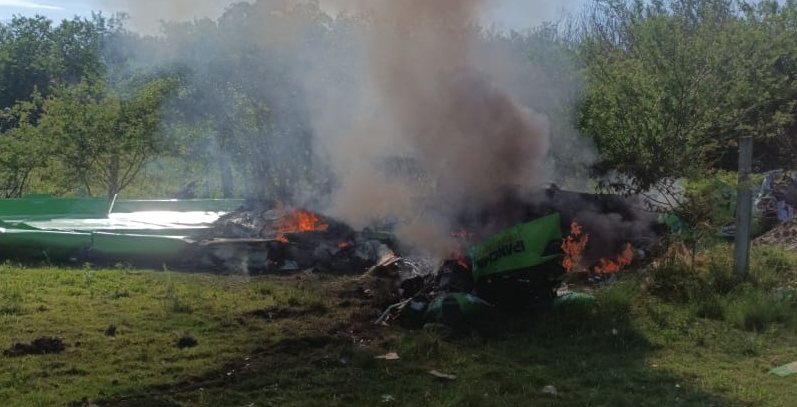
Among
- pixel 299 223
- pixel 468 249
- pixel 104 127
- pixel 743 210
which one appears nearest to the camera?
pixel 743 210

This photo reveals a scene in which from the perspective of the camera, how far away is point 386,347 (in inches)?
250

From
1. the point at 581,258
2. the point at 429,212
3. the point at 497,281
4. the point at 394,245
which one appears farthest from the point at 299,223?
the point at 497,281

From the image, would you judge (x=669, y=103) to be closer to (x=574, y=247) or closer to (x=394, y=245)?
(x=574, y=247)

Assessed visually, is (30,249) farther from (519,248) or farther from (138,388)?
(519,248)

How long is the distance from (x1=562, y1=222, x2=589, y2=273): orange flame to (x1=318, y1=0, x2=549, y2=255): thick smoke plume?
820mm

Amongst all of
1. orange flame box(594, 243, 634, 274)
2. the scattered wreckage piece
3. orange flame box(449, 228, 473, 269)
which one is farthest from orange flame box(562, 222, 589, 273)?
orange flame box(449, 228, 473, 269)

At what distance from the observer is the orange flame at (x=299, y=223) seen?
38.8ft

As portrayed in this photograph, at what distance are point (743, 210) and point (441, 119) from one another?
3810 mm

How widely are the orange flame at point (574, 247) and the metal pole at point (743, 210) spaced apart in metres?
1.78

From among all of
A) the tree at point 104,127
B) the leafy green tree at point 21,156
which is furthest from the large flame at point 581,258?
the leafy green tree at point 21,156

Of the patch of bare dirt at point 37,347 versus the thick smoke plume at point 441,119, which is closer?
the patch of bare dirt at point 37,347

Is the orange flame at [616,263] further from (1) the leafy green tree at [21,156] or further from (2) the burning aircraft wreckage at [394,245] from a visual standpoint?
(1) the leafy green tree at [21,156]

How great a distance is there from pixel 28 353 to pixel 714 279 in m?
6.85

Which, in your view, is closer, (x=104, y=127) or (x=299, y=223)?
(x=299, y=223)
